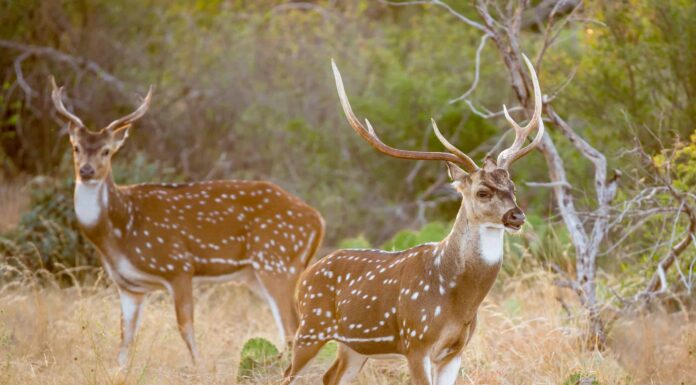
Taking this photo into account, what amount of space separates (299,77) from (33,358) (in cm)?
840

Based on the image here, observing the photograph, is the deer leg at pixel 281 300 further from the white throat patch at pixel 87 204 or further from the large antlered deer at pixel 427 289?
the large antlered deer at pixel 427 289

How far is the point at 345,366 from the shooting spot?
644 centimetres

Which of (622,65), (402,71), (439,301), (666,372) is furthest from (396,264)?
(402,71)

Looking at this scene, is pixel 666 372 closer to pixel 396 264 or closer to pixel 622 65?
pixel 396 264

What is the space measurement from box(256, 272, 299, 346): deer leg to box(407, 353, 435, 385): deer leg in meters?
2.70

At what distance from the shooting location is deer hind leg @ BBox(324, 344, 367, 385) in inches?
253

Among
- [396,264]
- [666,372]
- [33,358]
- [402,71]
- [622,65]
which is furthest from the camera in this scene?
[402,71]

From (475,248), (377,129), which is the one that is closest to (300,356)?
(475,248)

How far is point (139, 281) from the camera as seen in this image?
8281mm

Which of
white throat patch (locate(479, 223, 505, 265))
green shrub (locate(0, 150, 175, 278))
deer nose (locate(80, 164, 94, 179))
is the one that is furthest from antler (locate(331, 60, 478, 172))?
green shrub (locate(0, 150, 175, 278))

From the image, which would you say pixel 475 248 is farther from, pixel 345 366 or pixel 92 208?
pixel 92 208

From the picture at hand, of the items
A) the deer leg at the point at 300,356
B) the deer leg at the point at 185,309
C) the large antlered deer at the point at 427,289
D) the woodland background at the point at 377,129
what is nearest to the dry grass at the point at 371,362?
the woodland background at the point at 377,129

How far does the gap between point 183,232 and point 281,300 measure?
99 centimetres

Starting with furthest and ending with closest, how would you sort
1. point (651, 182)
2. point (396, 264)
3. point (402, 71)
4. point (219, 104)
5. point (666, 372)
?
point (219, 104), point (402, 71), point (651, 182), point (666, 372), point (396, 264)
